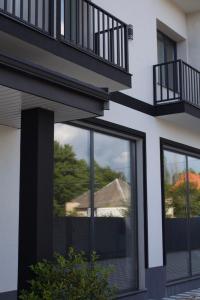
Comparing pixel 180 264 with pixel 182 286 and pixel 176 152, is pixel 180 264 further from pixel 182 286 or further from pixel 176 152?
pixel 176 152

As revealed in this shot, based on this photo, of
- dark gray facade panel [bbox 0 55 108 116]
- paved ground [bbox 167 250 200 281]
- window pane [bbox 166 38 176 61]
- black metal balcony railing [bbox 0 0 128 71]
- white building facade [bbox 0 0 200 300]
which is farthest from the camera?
window pane [bbox 166 38 176 61]

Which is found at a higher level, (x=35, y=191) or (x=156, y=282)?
(x=35, y=191)

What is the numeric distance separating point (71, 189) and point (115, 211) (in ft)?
4.78

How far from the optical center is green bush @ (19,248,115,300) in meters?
5.79

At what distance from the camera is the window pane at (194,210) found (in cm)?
1234

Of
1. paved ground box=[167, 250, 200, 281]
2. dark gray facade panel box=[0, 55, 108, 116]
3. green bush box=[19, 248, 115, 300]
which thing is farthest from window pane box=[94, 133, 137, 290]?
green bush box=[19, 248, 115, 300]

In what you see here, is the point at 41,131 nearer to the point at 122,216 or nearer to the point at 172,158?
the point at 122,216

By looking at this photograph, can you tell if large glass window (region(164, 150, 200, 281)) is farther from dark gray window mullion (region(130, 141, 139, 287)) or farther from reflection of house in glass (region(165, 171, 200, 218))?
dark gray window mullion (region(130, 141, 139, 287))

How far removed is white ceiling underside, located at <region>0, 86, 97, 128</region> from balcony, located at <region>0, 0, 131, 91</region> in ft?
2.75

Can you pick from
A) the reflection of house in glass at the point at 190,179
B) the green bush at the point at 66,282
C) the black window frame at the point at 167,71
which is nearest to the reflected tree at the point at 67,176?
the green bush at the point at 66,282

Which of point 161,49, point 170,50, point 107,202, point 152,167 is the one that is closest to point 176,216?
point 152,167

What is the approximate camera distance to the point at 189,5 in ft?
42.7

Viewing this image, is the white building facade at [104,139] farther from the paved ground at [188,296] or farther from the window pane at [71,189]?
the paved ground at [188,296]

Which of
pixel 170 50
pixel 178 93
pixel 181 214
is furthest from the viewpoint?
pixel 170 50
